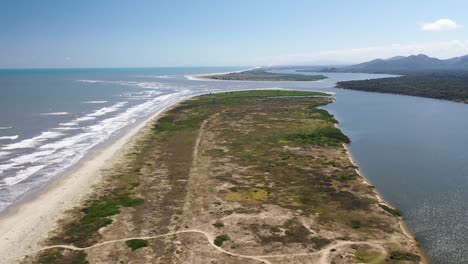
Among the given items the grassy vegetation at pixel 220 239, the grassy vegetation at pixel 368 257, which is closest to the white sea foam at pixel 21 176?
the grassy vegetation at pixel 220 239

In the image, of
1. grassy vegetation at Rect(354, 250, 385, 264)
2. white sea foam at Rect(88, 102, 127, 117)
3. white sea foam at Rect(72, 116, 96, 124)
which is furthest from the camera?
white sea foam at Rect(88, 102, 127, 117)

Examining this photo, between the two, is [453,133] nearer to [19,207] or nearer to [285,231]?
[285,231]

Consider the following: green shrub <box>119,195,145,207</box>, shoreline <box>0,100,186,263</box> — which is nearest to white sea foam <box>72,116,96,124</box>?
shoreline <box>0,100,186,263</box>

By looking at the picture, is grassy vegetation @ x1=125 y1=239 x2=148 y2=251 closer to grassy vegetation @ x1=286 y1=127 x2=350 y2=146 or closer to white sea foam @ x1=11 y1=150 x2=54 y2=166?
white sea foam @ x1=11 y1=150 x2=54 y2=166

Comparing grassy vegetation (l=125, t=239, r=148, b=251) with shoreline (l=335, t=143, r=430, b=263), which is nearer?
shoreline (l=335, t=143, r=430, b=263)

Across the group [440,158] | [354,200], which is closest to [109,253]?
[354,200]

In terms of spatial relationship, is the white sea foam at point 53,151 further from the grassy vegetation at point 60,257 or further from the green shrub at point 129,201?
the grassy vegetation at point 60,257

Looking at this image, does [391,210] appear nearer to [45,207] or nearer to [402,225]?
[402,225]
